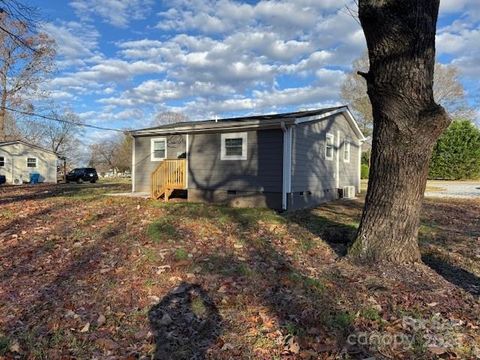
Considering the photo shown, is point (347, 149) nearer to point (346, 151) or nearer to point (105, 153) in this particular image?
point (346, 151)

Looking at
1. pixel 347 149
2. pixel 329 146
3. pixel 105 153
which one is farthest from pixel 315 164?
pixel 105 153

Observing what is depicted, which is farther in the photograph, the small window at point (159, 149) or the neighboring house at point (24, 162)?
the neighboring house at point (24, 162)

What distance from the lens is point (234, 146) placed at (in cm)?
1311

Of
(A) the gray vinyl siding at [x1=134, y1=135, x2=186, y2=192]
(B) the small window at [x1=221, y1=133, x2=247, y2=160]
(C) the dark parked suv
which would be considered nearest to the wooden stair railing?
(A) the gray vinyl siding at [x1=134, y1=135, x2=186, y2=192]

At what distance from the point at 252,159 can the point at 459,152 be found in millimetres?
24876

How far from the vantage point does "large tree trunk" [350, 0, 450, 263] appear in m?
4.83

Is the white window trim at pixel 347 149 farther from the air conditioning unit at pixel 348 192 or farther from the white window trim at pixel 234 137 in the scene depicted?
the white window trim at pixel 234 137

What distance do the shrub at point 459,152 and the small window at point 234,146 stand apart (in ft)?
77.3

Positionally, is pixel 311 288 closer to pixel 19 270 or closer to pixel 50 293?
pixel 50 293

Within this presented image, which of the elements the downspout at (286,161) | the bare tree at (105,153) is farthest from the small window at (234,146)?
the bare tree at (105,153)

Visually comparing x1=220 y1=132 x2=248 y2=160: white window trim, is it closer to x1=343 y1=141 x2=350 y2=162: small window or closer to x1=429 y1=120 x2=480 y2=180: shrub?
x1=343 y1=141 x2=350 y2=162: small window

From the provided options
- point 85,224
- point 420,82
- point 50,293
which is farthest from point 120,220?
point 420,82

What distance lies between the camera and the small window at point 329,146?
A: 14.9 metres

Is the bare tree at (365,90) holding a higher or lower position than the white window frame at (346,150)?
higher
